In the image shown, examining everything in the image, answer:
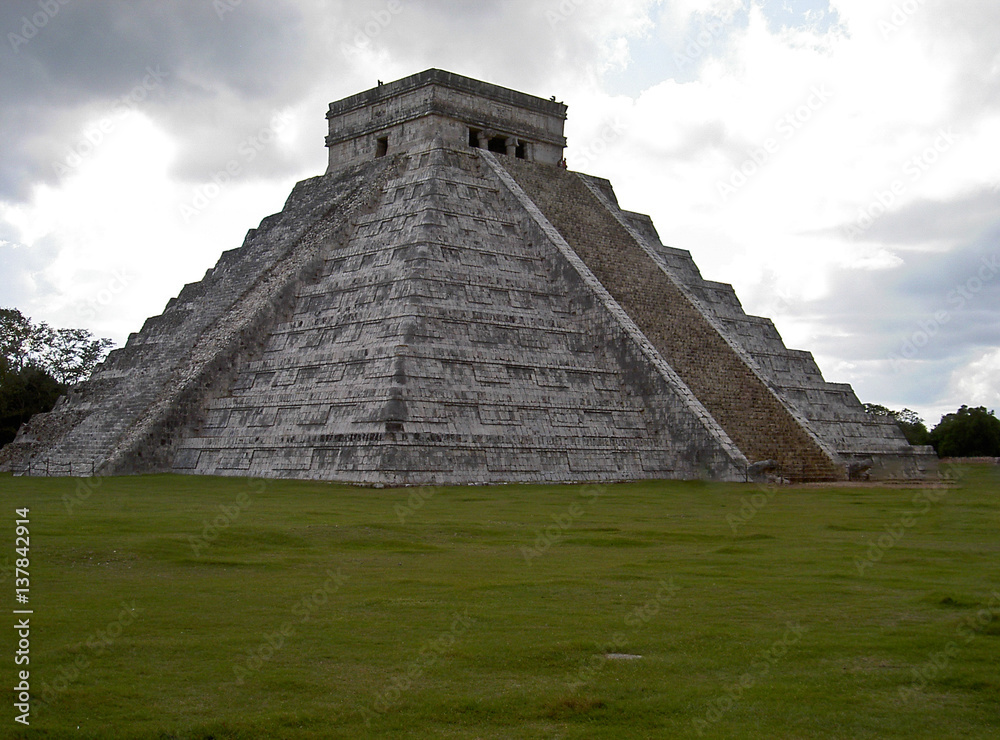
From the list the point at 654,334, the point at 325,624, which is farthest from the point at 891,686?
the point at 654,334

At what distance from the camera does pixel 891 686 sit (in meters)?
7.20

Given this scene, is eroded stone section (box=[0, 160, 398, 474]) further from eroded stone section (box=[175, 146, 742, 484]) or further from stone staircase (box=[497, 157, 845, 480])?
stone staircase (box=[497, 157, 845, 480])

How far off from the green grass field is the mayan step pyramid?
7.88 metres

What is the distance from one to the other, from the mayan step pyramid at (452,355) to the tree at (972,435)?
60.8ft

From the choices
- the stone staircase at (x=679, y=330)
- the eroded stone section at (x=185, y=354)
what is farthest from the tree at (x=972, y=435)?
the eroded stone section at (x=185, y=354)

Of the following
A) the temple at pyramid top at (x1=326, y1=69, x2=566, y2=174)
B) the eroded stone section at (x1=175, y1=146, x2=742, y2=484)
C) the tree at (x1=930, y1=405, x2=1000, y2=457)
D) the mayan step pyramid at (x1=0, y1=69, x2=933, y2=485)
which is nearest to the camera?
the eroded stone section at (x1=175, y1=146, x2=742, y2=484)

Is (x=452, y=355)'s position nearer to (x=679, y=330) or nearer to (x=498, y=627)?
(x=679, y=330)

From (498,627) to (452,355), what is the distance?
1634 centimetres

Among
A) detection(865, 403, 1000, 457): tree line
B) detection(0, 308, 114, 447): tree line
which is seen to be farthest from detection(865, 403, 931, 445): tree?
detection(0, 308, 114, 447): tree line

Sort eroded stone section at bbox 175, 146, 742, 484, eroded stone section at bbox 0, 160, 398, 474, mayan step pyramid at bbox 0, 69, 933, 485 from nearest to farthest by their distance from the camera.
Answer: eroded stone section at bbox 175, 146, 742, 484 → mayan step pyramid at bbox 0, 69, 933, 485 → eroded stone section at bbox 0, 160, 398, 474

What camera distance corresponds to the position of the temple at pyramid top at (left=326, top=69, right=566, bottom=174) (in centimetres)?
3303

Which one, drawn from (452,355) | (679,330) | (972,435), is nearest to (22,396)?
(452,355)

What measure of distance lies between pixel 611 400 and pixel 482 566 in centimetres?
1515

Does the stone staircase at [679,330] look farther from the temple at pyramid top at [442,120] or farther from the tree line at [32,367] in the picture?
the tree line at [32,367]
